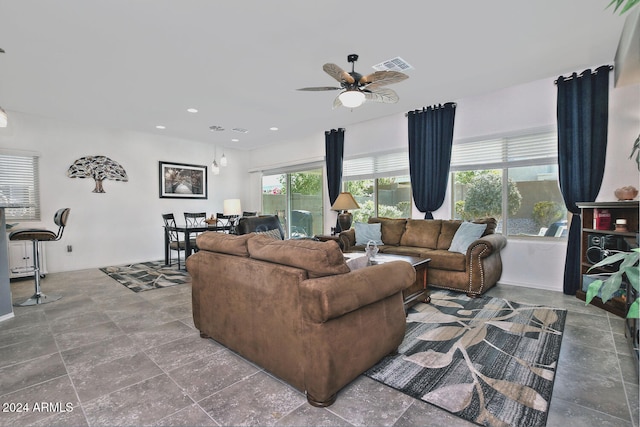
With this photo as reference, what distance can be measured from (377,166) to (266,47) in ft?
10.5

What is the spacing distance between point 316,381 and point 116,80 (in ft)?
13.1

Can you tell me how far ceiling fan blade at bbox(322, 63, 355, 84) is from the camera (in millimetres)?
2646

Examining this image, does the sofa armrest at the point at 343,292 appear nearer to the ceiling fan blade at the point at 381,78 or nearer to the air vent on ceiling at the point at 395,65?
the ceiling fan blade at the point at 381,78

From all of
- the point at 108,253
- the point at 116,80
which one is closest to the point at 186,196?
the point at 108,253

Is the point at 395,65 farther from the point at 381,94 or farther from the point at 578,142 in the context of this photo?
the point at 578,142

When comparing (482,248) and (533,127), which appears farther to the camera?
(533,127)

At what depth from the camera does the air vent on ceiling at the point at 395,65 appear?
3.29m

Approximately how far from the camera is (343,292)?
5.32 ft

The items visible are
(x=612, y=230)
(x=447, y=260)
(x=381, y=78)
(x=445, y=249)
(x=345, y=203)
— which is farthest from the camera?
(x=345, y=203)

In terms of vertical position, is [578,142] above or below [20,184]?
above

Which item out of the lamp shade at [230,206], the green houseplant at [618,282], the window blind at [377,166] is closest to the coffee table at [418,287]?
the window blind at [377,166]

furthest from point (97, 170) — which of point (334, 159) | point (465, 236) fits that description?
point (465, 236)

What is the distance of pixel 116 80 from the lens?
12.1ft

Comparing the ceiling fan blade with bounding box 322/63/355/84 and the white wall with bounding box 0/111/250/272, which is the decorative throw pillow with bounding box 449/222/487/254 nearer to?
the ceiling fan blade with bounding box 322/63/355/84
